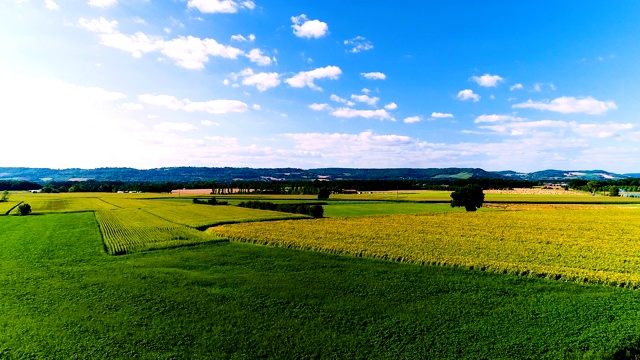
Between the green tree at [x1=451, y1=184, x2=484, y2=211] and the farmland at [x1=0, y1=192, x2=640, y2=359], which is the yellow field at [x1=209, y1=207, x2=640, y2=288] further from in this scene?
the green tree at [x1=451, y1=184, x2=484, y2=211]

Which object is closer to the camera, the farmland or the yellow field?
the farmland

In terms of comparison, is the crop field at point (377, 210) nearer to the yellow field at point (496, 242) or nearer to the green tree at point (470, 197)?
the green tree at point (470, 197)

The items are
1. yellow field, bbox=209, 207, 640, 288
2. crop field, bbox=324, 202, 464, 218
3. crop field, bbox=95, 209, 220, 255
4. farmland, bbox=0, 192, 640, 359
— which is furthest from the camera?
crop field, bbox=324, 202, 464, 218

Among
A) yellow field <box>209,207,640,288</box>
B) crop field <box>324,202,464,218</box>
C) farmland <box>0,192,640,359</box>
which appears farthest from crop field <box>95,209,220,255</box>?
crop field <box>324,202,464,218</box>

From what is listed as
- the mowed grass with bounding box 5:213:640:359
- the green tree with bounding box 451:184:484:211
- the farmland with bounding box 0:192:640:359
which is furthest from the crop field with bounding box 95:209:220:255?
the green tree with bounding box 451:184:484:211

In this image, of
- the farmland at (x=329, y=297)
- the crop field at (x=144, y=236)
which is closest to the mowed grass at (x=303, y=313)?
the farmland at (x=329, y=297)

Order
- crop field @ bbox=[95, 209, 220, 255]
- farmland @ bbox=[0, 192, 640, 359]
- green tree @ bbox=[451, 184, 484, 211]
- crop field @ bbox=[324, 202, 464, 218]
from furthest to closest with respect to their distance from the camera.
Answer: green tree @ bbox=[451, 184, 484, 211], crop field @ bbox=[324, 202, 464, 218], crop field @ bbox=[95, 209, 220, 255], farmland @ bbox=[0, 192, 640, 359]

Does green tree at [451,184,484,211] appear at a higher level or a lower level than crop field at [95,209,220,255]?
higher

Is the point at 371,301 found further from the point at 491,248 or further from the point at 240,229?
the point at 240,229

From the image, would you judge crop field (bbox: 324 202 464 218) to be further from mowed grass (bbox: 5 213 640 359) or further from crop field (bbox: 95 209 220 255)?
mowed grass (bbox: 5 213 640 359)

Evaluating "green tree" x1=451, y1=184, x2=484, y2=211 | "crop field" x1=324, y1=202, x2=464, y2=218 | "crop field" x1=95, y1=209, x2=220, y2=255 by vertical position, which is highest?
"green tree" x1=451, y1=184, x2=484, y2=211
